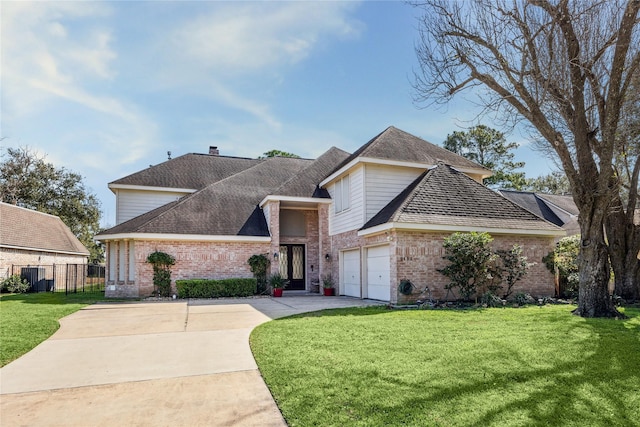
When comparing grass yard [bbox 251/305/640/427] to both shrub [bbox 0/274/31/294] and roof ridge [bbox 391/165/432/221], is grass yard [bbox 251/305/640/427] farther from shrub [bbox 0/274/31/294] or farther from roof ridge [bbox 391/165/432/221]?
shrub [bbox 0/274/31/294]

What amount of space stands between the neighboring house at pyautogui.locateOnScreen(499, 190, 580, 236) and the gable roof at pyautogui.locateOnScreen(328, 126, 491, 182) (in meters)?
9.33

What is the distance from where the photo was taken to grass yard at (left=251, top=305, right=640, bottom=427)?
3.62 m

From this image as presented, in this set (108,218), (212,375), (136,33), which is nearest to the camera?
(212,375)

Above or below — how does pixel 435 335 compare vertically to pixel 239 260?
below

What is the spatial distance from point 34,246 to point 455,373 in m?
25.1

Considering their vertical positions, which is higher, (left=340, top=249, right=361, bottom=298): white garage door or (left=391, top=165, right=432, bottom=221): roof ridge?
(left=391, top=165, right=432, bottom=221): roof ridge

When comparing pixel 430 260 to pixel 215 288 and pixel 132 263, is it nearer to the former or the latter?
pixel 215 288

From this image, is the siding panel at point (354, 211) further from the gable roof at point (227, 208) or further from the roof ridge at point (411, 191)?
the gable roof at point (227, 208)

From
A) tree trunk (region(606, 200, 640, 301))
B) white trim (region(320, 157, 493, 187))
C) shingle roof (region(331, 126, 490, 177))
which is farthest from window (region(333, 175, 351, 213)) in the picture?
tree trunk (region(606, 200, 640, 301))

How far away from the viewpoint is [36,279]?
68.8 feet

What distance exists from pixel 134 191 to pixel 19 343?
14.9 metres

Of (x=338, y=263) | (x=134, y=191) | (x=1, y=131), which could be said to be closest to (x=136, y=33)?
(x=338, y=263)

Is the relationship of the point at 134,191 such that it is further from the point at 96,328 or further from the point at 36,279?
the point at 96,328

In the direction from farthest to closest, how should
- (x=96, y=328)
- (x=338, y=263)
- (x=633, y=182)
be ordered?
(x=338, y=263), (x=633, y=182), (x=96, y=328)
